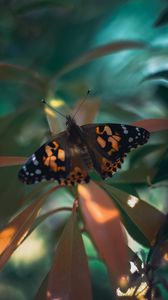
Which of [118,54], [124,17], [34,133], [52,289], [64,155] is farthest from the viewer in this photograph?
[124,17]

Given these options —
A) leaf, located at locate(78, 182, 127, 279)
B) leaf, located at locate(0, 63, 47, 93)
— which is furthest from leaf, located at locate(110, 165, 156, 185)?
leaf, located at locate(0, 63, 47, 93)

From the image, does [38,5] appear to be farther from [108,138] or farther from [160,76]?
[108,138]

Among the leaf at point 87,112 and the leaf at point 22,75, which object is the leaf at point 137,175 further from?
the leaf at point 22,75

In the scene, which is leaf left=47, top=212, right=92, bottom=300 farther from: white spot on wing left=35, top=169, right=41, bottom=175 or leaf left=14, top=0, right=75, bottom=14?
leaf left=14, top=0, right=75, bottom=14

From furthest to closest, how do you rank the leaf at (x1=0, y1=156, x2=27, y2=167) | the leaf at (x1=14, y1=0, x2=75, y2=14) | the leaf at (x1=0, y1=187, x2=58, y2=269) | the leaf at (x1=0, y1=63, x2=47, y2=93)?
the leaf at (x1=14, y1=0, x2=75, y2=14) < the leaf at (x1=0, y1=63, x2=47, y2=93) < the leaf at (x1=0, y1=156, x2=27, y2=167) < the leaf at (x1=0, y1=187, x2=58, y2=269)

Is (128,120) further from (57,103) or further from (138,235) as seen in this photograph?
(138,235)

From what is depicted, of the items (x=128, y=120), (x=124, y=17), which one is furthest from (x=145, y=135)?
(x=124, y=17)

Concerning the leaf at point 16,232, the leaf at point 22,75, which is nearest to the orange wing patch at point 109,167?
the leaf at point 16,232

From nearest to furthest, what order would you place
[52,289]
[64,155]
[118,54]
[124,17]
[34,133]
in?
[52,289]
[64,155]
[34,133]
[118,54]
[124,17]
